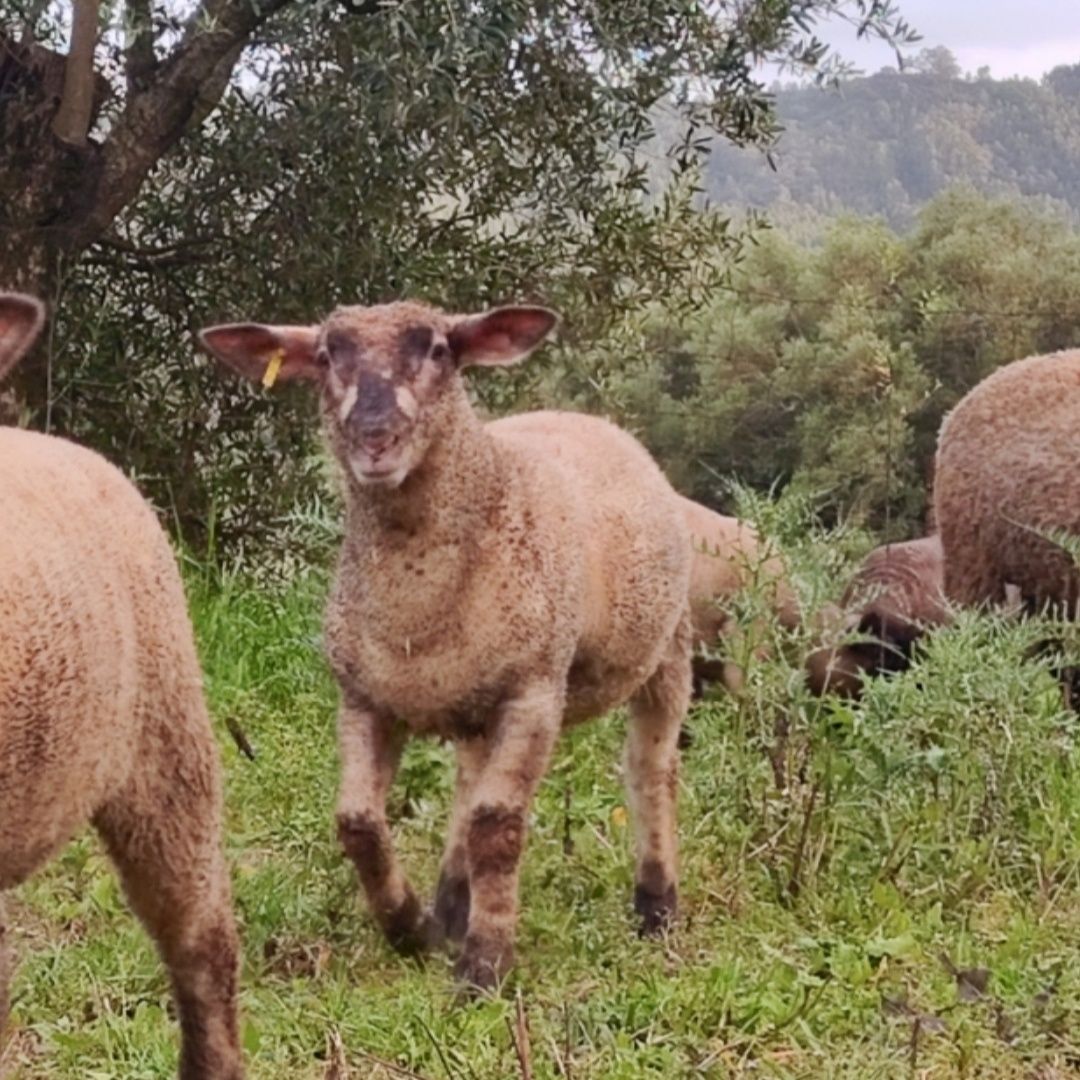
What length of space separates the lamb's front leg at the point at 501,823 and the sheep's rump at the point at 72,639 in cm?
129

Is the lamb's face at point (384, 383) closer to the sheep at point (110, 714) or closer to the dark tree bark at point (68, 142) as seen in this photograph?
the sheep at point (110, 714)

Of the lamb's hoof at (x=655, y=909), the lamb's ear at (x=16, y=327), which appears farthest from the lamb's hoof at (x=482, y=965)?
the lamb's ear at (x=16, y=327)

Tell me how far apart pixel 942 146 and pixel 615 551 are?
2759cm

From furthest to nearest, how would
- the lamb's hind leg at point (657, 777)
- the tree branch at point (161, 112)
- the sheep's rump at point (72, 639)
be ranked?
the tree branch at point (161, 112), the lamb's hind leg at point (657, 777), the sheep's rump at point (72, 639)

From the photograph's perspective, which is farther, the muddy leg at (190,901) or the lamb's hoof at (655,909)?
the lamb's hoof at (655,909)

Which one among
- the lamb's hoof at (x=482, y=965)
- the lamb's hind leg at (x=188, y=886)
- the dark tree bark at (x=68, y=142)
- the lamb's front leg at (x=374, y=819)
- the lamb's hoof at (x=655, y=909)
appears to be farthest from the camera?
the dark tree bark at (x=68, y=142)

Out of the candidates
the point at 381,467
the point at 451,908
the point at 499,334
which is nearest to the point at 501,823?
the point at 451,908

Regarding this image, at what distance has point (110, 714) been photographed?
3.47 m

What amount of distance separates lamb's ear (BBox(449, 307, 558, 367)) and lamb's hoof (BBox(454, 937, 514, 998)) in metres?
1.65

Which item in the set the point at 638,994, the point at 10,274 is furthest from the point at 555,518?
the point at 10,274

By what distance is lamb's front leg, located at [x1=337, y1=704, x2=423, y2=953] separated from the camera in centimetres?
504

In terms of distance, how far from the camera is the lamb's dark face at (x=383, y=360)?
16.3 feet

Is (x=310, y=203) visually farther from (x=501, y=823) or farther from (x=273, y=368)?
(x=501, y=823)

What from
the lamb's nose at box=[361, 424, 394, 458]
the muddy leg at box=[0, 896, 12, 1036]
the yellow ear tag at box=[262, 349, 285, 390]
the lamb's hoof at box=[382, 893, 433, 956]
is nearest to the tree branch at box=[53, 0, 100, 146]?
the yellow ear tag at box=[262, 349, 285, 390]
